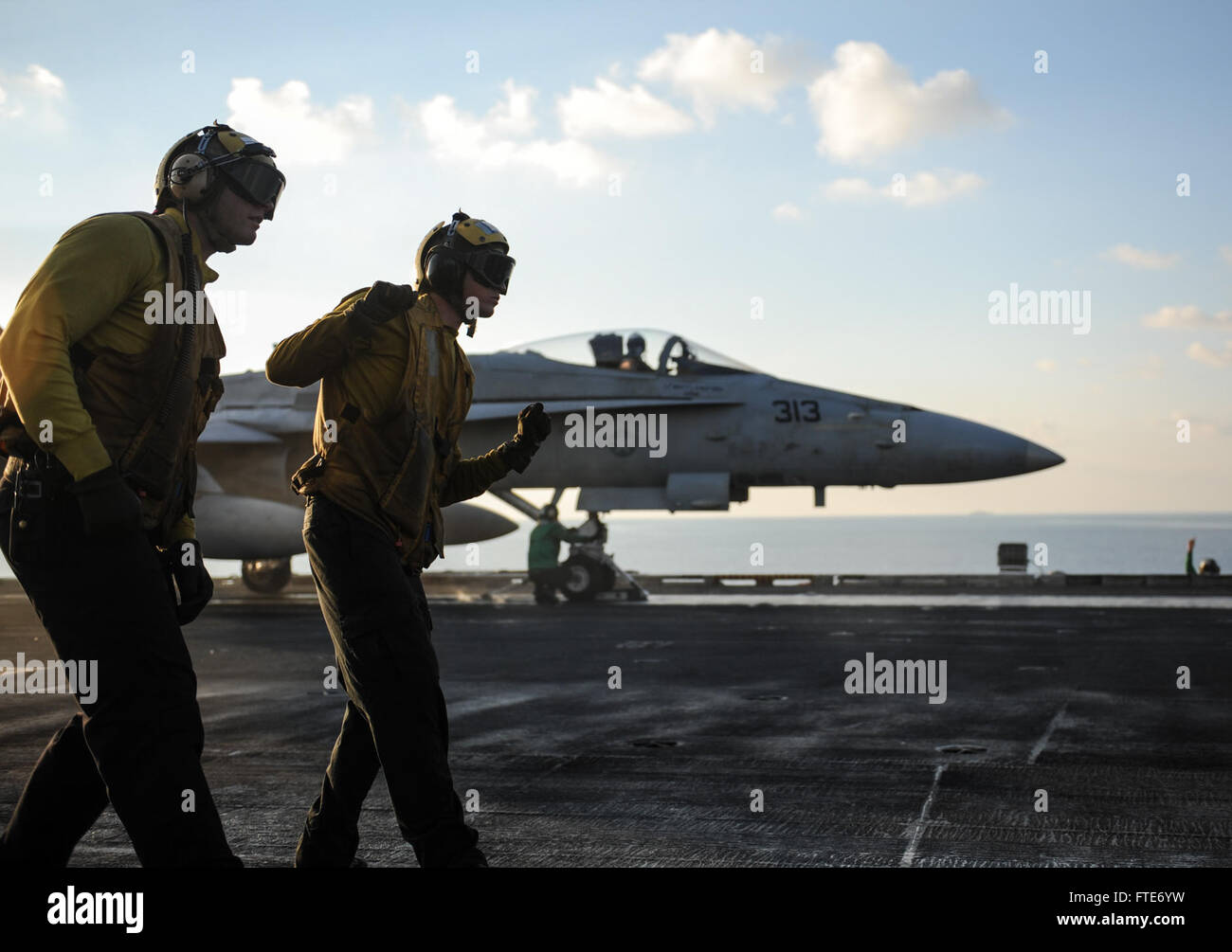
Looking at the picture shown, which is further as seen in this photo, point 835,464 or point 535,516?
point 535,516

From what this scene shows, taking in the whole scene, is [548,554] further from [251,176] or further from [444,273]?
[251,176]

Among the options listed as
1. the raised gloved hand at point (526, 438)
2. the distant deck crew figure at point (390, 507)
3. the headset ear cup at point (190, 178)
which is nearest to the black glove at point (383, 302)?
the distant deck crew figure at point (390, 507)

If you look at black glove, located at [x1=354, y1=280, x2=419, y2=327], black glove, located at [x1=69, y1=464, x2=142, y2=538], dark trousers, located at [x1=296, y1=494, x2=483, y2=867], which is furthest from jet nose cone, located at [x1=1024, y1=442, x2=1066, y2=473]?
black glove, located at [x1=69, y1=464, x2=142, y2=538]

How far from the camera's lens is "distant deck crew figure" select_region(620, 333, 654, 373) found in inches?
798

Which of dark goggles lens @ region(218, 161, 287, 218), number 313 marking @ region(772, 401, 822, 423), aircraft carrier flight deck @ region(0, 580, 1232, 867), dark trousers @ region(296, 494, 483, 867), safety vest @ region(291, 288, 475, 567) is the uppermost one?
number 313 marking @ region(772, 401, 822, 423)

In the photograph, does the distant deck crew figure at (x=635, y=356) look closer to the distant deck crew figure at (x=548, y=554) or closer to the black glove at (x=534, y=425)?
the distant deck crew figure at (x=548, y=554)

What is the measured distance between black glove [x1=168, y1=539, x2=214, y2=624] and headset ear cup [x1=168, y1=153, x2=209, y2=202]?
105cm

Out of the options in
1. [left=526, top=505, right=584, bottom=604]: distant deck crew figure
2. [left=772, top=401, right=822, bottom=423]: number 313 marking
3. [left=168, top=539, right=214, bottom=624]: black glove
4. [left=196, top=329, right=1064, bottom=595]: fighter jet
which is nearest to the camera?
[left=168, top=539, right=214, bottom=624]: black glove

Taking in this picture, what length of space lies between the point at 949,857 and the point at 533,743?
10.7 feet

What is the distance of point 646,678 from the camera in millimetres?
10531

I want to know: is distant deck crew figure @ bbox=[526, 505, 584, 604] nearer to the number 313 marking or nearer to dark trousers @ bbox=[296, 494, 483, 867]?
the number 313 marking
